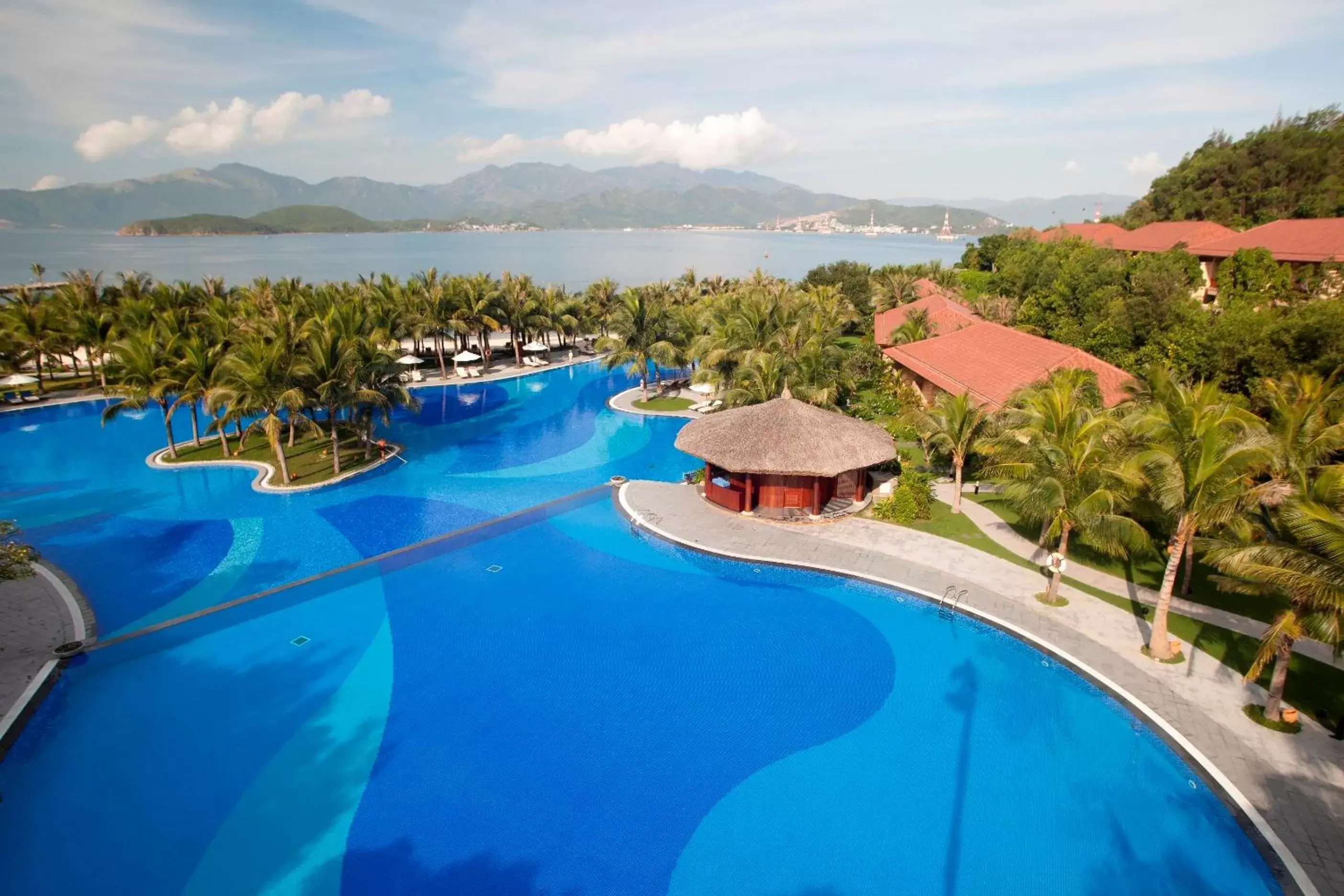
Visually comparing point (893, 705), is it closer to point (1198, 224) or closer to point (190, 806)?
point (190, 806)

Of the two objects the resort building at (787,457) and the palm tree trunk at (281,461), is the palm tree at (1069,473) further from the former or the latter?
the palm tree trunk at (281,461)

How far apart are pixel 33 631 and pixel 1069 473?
818 inches

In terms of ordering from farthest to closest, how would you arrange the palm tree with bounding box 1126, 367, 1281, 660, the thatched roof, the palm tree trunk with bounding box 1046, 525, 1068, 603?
the thatched roof → the palm tree trunk with bounding box 1046, 525, 1068, 603 → the palm tree with bounding box 1126, 367, 1281, 660

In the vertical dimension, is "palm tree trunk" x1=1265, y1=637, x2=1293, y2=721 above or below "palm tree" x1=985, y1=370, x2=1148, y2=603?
below

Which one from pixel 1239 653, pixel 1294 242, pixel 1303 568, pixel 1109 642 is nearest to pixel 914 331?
pixel 1109 642

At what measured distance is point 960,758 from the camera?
35.2 ft

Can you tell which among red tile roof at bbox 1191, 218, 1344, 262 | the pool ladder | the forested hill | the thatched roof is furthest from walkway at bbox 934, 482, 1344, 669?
the forested hill

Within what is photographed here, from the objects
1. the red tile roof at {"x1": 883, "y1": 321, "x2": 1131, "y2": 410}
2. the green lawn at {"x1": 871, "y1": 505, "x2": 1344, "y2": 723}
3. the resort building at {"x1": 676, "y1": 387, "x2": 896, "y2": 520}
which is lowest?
the green lawn at {"x1": 871, "y1": 505, "x2": 1344, "y2": 723}

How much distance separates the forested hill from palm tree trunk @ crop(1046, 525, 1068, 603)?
51646 mm

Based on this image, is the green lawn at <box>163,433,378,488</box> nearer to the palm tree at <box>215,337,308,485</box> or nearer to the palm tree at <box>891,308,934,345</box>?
the palm tree at <box>215,337,308,485</box>

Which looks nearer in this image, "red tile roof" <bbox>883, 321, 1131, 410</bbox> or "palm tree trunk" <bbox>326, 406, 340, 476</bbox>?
"palm tree trunk" <bbox>326, 406, 340, 476</bbox>

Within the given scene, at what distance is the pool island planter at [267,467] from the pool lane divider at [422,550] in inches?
236

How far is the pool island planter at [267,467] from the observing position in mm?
21391

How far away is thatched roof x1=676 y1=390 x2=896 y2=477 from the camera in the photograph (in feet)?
58.9
